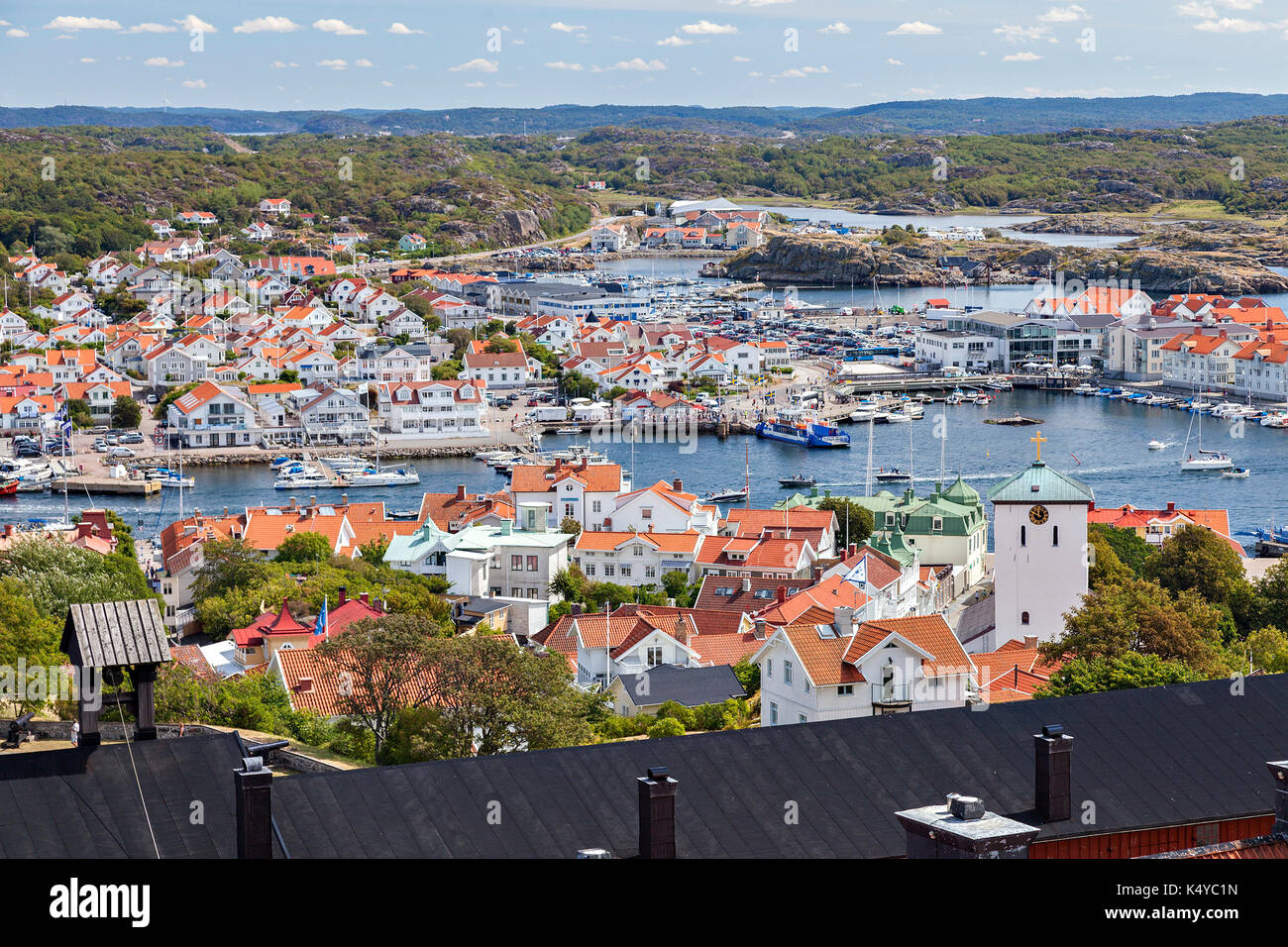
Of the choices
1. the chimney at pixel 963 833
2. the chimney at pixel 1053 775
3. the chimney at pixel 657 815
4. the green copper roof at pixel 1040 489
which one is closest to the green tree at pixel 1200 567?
the green copper roof at pixel 1040 489

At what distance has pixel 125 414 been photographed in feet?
134

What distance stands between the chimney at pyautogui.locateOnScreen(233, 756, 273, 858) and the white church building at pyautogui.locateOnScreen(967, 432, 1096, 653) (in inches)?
415

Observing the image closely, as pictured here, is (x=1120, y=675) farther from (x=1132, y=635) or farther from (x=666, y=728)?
(x=666, y=728)

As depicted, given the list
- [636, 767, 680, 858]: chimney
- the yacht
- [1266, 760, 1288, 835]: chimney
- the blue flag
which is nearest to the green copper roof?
the blue flag

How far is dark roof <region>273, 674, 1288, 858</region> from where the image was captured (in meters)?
A: 6.22

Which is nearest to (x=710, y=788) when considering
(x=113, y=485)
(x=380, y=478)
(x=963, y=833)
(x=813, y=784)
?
(x=813, y=784)

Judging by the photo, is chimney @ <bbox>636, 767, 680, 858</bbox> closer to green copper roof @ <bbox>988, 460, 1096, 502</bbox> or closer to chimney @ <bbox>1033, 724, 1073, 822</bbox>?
chimney @ <bbox>1033, 724, 1073, 822</bbox>

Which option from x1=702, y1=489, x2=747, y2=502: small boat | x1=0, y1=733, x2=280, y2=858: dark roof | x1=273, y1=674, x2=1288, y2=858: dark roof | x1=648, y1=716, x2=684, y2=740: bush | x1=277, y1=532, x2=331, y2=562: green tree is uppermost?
x1=0, y1=733, x2=280, y2=858: dark roof

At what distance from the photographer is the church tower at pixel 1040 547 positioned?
1528 cm

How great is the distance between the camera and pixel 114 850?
19.1 ft

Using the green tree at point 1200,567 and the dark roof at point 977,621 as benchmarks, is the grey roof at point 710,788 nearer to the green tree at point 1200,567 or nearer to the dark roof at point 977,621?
the dark roof at point 977,621

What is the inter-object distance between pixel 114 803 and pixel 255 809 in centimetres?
67
